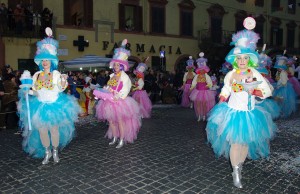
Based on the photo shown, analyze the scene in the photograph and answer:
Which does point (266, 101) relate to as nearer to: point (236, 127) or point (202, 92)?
point (202, 92)

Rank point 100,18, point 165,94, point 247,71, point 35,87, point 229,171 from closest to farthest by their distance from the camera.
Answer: point 247,71
point 229,171
point 35,87
point 165,94
point 100,18

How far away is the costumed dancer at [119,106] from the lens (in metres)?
6.40

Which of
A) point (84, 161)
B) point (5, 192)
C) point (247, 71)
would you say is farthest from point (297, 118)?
point (5, 192)

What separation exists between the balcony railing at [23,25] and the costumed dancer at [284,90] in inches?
473

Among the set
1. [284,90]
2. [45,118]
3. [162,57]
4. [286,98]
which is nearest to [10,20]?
[162,57]

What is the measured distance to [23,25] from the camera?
15680mm

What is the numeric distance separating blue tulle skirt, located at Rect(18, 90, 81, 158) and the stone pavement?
0.95 feet

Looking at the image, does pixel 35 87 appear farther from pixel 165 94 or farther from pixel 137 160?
pixel 165 94

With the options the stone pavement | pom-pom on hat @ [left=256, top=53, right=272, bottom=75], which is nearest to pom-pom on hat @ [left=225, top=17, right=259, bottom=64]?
the stone pavement

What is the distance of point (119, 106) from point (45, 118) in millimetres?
1675

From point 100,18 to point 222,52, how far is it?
31.9 feet

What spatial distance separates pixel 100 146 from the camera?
22.1 ft

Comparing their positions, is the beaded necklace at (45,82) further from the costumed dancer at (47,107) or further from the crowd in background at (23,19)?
the crowd in background at (23,19)

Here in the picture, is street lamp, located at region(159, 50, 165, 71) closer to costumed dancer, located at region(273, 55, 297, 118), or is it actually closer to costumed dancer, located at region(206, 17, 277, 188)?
costumed dancer, located at region(273, 55, 297, 118)
